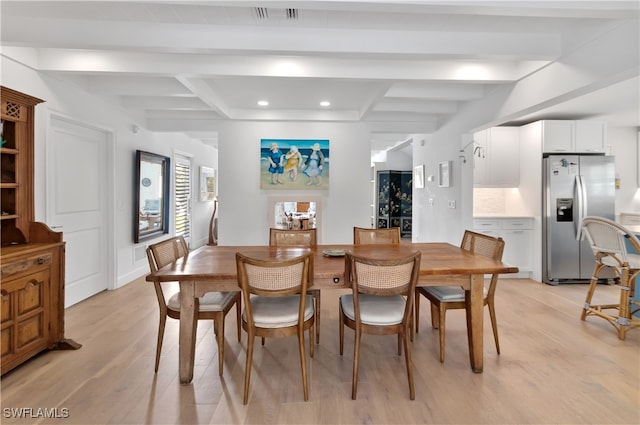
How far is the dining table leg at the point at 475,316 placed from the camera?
233 centimetres

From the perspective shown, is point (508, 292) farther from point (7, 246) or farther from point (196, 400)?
point (7, 246)

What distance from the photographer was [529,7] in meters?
2.13

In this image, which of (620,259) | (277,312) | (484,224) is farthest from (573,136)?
(277,312)

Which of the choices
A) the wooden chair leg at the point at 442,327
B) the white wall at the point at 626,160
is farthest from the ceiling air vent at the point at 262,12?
the white wall at the point at 626,160

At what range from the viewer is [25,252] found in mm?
2334

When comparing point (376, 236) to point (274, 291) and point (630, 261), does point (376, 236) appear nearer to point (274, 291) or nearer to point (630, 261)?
Result: point (274, 291)

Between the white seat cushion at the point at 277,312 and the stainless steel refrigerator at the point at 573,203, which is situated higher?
the stainless steel refrigerator at the point at 573,203

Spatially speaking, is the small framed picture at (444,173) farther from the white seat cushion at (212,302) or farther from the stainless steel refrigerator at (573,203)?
the white seat cushion at (212,302)

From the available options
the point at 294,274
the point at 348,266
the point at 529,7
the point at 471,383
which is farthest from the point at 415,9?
the point at 471,383

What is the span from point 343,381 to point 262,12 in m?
2.61

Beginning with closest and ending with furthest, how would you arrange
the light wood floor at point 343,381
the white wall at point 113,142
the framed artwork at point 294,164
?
the light wood floor at point 343,381, the white wall at point 113,142, the framed artwork at point 294,164

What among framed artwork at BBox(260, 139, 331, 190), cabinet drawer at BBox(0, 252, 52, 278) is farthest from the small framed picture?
cabinet drawer at BBox(0, 252, 52, 278)

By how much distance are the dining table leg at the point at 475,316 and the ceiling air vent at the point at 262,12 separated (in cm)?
234

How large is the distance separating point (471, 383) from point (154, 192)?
4.99 m
